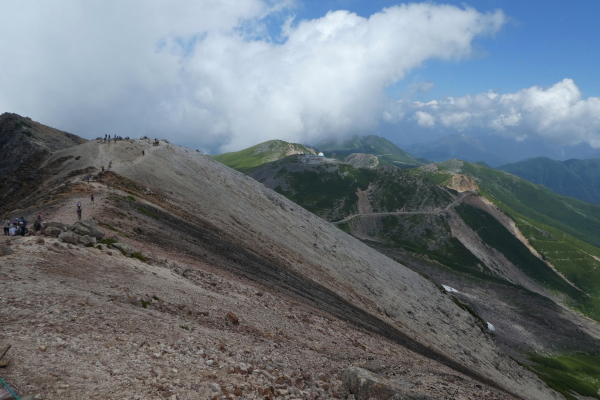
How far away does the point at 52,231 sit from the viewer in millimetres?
25109

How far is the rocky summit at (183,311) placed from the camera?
45.2 ft

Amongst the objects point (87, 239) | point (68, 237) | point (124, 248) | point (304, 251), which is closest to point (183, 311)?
point (124, 248)

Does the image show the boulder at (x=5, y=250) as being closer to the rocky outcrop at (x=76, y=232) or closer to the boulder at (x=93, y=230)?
the rocky outcrop at (x=76, y=232)

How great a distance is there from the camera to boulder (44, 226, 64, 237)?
984 inches

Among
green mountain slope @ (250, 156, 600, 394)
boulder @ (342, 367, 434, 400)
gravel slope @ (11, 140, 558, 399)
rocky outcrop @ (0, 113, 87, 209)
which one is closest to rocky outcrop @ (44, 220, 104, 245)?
gravel slope @ (11, 140, 558, 399)

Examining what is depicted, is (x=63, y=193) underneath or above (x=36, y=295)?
above

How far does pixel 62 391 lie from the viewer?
36.9 ft

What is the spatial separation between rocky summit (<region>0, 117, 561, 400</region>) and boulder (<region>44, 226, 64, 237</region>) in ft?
0.34

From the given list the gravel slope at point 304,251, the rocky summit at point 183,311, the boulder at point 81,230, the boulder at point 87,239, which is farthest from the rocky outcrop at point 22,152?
the boulder at point 87,239

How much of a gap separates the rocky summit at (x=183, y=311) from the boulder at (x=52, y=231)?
10 centimetres

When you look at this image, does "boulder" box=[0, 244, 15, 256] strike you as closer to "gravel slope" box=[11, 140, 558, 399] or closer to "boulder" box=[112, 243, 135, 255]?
"boulder" box=[112, 243, 135, 255]

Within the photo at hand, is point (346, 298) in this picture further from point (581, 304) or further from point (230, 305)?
point (581, 304)

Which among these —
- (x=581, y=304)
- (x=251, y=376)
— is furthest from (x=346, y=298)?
(x=581, y=304)

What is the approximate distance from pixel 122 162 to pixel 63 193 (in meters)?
23.8
